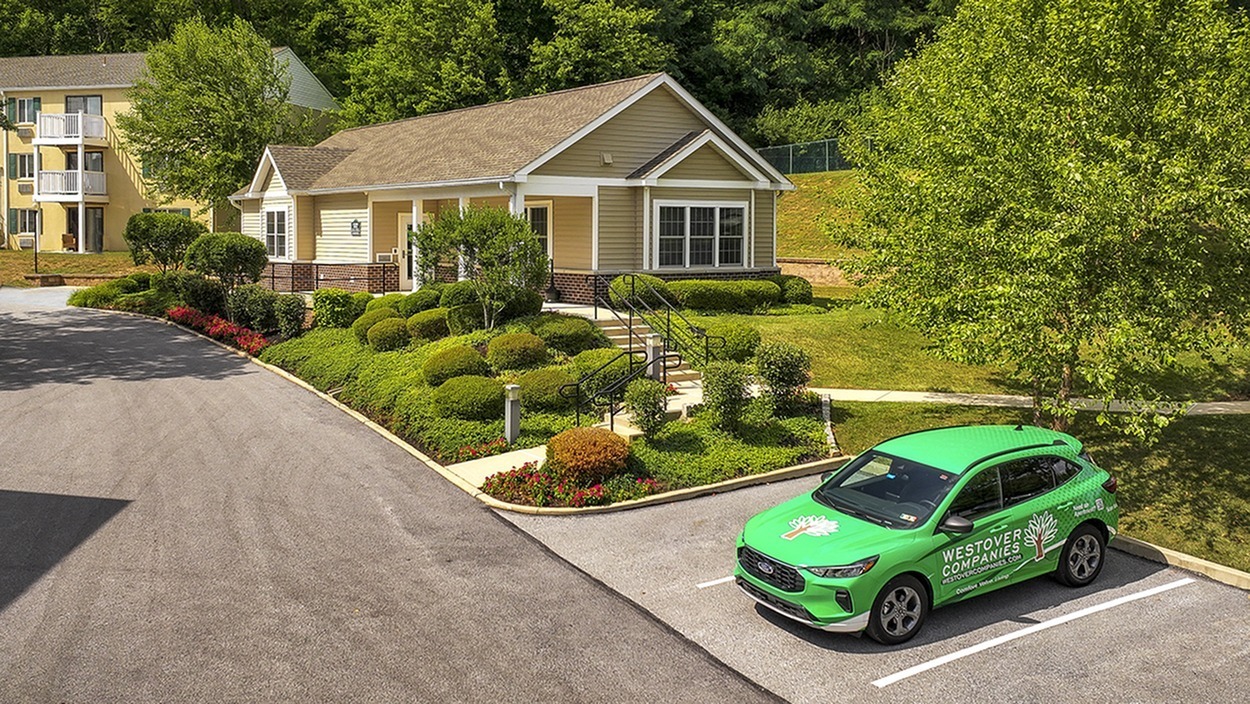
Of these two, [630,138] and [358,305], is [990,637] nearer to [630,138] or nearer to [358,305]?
[358,305]

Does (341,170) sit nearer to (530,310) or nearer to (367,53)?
(530,310)

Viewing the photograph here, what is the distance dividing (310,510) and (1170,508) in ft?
39.6

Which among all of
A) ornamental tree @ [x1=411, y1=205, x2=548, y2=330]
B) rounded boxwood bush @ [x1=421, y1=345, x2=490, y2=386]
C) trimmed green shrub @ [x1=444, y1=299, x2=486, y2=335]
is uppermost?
ornamental tree @ [x1=411, y1=205, x2=548, y2=330]

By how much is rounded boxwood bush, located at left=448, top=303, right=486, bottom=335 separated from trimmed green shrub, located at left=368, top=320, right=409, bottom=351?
45.4 inches

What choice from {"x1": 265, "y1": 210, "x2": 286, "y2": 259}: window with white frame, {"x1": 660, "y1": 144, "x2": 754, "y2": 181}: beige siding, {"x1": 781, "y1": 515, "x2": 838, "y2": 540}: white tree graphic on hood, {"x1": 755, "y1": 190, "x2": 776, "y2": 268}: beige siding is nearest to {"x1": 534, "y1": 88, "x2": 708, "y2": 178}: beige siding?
{"x1": 660, "y1": 144, "x2": 754, "y2": 181}: beige siding

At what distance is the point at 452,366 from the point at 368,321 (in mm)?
5875

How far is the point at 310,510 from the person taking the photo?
13.4 meters

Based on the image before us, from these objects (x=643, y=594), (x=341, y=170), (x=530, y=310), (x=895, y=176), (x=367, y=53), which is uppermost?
(x=367, y=53)

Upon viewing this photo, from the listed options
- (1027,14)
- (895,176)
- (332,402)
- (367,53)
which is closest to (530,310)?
(332,402)

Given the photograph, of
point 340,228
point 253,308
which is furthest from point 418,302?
point 340,228

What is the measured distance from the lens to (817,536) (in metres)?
9.88

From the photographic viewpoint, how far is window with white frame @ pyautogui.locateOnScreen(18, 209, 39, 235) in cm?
5814

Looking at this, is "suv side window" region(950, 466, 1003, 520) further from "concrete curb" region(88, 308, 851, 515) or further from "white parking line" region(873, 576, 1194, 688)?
"concrete curb" region(88, 308, 851, 515)

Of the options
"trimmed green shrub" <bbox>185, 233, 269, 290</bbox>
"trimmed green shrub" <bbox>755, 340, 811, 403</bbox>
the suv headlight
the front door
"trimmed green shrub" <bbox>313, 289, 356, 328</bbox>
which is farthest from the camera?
the front door
